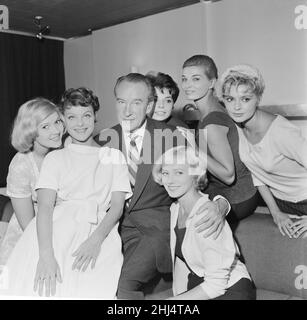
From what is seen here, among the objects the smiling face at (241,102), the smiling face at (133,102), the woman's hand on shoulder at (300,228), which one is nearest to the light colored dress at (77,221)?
the smiling face at (133,102)

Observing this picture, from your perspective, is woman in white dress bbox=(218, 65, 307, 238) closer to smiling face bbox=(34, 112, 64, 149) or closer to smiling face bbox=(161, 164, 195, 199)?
smiling face bbox=(161, 164, 195, 199)

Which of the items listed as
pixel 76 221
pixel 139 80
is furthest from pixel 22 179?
pixel 139 80

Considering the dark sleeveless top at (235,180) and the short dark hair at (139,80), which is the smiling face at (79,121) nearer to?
the short dark hair at (139,80)

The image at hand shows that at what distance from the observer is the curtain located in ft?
4.12

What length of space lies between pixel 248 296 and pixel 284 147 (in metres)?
0.42

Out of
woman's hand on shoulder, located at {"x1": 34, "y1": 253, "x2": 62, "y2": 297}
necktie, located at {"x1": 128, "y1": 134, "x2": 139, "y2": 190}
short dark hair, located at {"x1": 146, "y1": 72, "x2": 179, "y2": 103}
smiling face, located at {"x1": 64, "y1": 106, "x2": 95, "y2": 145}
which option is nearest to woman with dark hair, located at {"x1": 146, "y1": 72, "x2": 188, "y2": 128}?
short dark hair, located at {"x1": 146, "y1": 72, "x2": 179, "y2": 103}

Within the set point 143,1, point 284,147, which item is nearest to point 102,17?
point 143,1

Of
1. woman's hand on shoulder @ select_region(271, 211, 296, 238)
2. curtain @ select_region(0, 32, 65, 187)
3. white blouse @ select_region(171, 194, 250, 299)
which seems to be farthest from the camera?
curtain @ select_region(0, 32, 65, 187)

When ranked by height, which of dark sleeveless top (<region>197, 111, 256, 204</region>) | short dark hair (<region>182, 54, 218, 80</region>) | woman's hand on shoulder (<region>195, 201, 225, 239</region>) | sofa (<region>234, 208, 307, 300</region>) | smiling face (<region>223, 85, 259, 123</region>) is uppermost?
short dark hair (<region>182, 54, 218, 80</region>)

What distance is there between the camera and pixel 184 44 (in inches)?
48.2

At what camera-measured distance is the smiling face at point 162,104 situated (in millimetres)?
1148

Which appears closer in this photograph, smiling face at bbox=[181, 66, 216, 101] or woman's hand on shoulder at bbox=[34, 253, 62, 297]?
woman's hand on shoulder at bbox=[34, 253, 62, 297]

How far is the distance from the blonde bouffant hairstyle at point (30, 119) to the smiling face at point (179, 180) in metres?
0.36

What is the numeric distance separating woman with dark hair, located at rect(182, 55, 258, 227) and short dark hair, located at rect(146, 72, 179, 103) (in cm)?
4
